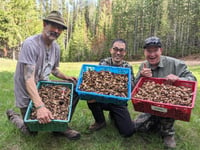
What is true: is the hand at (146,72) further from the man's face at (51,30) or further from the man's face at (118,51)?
the man's face at (51,30)

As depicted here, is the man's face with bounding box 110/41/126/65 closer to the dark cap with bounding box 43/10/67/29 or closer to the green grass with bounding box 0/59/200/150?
the dark cap with bounding box 43/10/67/29

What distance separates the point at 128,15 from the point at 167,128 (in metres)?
32.0

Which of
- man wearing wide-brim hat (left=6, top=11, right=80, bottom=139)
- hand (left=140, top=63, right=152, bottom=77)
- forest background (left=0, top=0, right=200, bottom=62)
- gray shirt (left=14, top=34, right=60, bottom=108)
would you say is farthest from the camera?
forest background (left=0, top=0, right=200, bottom=62)

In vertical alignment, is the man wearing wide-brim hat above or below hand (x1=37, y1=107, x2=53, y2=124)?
above

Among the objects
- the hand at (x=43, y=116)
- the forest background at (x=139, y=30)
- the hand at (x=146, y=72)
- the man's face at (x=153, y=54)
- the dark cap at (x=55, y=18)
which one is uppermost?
the forest background at (x=139, y=30)

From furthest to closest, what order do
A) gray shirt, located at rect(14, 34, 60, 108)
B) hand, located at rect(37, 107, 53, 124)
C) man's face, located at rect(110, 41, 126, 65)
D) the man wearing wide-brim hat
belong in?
man's face, located at rect(110, 41, 126, 65)
gray shirt, located at rect(14, 34, 60, 108)
the man wearing wide-brim hat
hand, located at rect(37, 107, 53, 124)

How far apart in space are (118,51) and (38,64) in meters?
1.17

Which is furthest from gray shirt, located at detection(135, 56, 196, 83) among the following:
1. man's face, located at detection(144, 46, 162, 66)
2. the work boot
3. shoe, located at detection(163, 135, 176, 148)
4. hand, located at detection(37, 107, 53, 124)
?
the work boot

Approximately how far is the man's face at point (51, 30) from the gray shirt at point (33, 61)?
5.6 inches

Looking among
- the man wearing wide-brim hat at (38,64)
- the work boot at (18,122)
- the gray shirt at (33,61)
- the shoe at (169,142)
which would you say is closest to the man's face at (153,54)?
the shoe at (169,142)

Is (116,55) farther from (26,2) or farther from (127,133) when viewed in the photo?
(26,2)

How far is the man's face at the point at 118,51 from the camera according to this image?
346cm

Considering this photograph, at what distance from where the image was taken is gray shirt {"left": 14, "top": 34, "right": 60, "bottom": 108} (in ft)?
9.33

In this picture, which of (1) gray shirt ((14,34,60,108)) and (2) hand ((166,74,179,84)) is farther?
(2) hand ((166,74,179,84))
